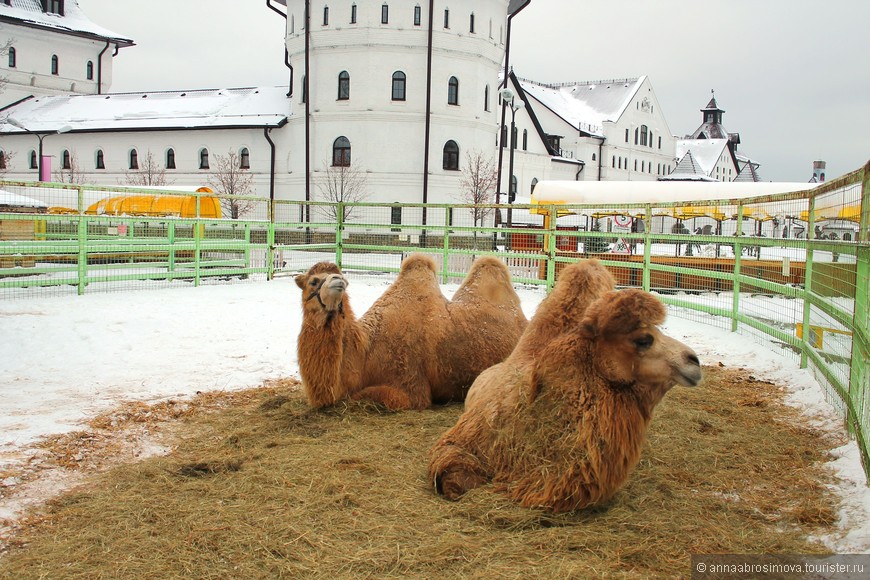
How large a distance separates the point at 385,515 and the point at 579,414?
1.21 metres

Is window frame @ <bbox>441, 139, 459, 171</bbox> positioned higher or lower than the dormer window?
lower

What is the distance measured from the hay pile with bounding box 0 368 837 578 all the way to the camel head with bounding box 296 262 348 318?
1.09 meters

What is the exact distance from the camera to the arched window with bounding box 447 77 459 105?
1607 inches

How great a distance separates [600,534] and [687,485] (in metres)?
1.17

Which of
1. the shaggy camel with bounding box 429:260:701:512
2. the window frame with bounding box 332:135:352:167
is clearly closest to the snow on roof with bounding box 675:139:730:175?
the window frame with bounding box 332:135:352:167

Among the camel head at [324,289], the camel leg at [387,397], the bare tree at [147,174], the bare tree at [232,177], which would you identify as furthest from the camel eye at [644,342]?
the bare tree at [147,174]

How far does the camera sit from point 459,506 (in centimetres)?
407

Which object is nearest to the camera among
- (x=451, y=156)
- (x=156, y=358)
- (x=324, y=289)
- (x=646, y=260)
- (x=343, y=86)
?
(x=324, y=289)

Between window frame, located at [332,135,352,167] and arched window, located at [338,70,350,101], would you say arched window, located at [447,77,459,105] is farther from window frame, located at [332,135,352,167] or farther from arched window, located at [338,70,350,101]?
window frame, located at [332,135,352,167]

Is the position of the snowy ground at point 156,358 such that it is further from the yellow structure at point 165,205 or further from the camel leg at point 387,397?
the yellow structure at point 165,205

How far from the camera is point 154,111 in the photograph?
4897 cm

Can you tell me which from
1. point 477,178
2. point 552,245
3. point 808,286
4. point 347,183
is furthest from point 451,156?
point 808,286

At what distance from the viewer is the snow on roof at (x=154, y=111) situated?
45.6m

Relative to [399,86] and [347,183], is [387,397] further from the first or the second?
[399,86]
